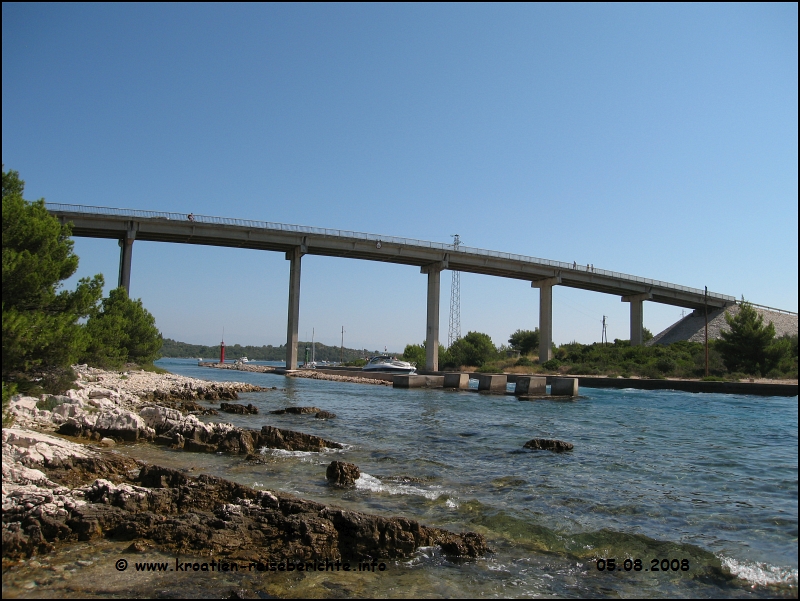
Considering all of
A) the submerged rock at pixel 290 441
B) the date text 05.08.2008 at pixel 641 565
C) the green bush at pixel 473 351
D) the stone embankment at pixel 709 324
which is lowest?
the date text 05.08.2008 at pixel 641 565

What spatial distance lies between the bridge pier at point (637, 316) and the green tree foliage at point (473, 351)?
20397 millimetres

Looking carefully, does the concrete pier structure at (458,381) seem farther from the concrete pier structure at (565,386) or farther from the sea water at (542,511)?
the sea water at (542,511)

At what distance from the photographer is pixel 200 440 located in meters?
12.4

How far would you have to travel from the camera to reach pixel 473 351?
77.9 m

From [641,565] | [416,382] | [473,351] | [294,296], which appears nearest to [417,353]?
[473,351]

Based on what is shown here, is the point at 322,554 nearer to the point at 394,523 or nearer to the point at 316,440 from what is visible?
the point at 394,523

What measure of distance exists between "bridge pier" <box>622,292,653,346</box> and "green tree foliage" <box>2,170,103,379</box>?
250 ft

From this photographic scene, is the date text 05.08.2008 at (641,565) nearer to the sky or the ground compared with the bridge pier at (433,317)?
nearer to the ground

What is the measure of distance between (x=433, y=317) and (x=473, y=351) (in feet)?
50.5

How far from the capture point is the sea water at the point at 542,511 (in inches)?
212

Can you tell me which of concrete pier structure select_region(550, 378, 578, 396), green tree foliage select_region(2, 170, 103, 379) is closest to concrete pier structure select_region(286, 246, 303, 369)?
concrete pier structure select_region(550, 378, 578, 396)

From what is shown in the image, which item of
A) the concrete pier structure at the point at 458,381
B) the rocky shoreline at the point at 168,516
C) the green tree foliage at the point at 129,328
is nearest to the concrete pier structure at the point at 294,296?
the green tree foliage at the point at 129,328

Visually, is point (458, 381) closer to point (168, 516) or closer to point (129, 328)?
point (129, 328)

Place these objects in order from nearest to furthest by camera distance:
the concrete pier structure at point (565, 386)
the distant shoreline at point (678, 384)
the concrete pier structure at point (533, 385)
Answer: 1. the distant shoreline at point (678, 384)
2. the concrete pier structure at point (565, 386)
3. the concrete pier structure at point (533, 385)
